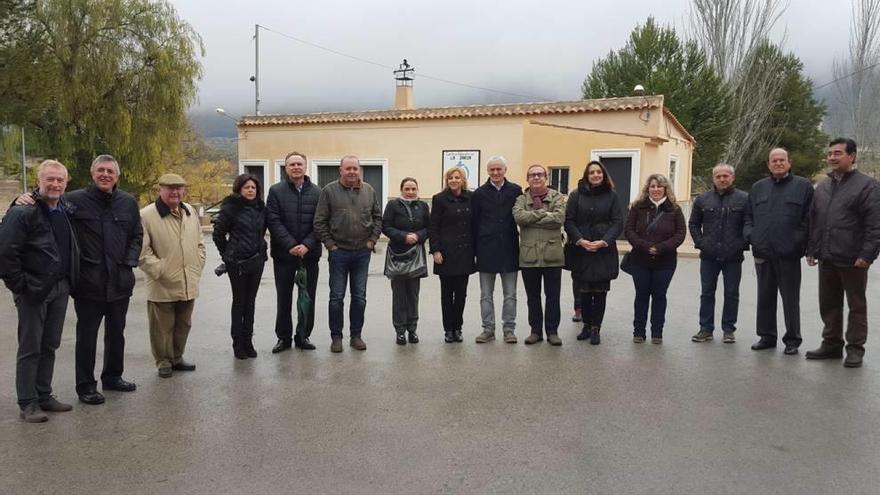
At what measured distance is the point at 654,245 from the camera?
6391 millimetres

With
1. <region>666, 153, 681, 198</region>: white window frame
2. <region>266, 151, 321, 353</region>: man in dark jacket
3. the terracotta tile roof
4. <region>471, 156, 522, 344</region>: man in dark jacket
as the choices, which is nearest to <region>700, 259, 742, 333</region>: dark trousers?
Answer: <region>471, 156, 522, 344</region>: man in dark jacket

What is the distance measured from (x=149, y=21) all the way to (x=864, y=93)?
3560 centimetres

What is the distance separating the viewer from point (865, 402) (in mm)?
4715

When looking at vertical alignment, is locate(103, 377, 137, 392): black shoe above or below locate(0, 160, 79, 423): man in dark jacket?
below

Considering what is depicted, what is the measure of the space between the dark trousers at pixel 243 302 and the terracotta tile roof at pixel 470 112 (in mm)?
14046

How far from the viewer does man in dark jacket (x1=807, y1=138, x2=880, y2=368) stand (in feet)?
18.1

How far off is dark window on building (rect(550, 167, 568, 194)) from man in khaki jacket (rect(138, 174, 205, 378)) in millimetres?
13761

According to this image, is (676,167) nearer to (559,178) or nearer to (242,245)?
(559,178)

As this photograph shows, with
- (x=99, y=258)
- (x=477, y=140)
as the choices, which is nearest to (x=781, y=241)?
(x=99, y=258)

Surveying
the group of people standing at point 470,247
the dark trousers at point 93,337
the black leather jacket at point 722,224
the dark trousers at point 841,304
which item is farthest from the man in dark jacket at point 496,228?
the dark trousers at point 93,337

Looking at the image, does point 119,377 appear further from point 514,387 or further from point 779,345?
point 779,345

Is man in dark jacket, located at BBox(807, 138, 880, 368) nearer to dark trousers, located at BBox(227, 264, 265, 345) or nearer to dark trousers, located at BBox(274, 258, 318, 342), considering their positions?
dark trousers, located at BBox(274, 258, 318, 342)

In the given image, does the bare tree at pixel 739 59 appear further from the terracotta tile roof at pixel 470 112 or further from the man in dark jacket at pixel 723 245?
the man in dark jacket at pixel 723 245

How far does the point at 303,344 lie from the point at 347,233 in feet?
3.74
